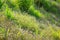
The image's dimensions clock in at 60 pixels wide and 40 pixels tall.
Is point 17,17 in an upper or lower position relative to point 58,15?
upper

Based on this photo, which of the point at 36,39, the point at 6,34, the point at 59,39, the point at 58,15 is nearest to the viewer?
the point at 6,34

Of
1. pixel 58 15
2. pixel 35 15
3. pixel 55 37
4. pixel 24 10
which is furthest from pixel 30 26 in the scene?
pixel 58 15

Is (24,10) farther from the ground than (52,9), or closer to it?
farther from the ground

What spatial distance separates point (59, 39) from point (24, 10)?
3.21 m

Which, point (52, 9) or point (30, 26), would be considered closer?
point (30, 26)

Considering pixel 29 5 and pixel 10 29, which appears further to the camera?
pixel 29 5

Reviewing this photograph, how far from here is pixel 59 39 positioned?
11281 mm

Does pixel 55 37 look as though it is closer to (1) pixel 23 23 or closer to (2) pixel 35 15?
(1) pixel 23 23

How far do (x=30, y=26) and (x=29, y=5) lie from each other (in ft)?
10.6

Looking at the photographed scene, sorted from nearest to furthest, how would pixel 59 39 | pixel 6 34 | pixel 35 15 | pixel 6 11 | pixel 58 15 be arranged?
pixel 6 34 < pixel 6 11 < pixel 59 39 < pixel 35 15 < pixel 58 15

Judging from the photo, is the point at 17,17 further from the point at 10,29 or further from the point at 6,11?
the point at 10,29

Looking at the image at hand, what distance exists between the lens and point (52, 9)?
64.4ft

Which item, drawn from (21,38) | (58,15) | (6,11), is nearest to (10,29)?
(21,38)

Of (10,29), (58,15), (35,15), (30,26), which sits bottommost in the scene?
(58,15)
